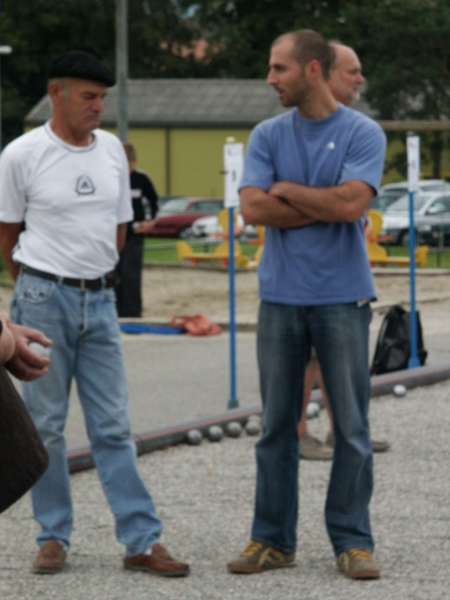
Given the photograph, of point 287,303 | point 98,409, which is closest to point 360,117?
point 287,303

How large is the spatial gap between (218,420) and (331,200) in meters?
4.22

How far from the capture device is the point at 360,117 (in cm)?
695

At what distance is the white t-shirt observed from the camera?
7.09 metres

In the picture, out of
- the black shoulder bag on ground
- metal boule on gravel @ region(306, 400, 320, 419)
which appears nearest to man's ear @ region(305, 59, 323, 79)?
metal boule on gravel @ region(306, 400, 320, 419)

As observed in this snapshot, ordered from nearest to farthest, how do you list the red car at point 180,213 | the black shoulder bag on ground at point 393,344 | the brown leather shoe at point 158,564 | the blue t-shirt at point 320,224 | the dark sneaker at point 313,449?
the blue t-shirt at point 320,224
the brown leather shoe at point 158,564
the dark sneaker at point 313,449
the black shoulder bag on ground at point 393,344
the red car at point 180,213

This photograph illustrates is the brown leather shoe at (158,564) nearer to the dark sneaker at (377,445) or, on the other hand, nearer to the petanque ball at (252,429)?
the dark sneaker at (377,445)

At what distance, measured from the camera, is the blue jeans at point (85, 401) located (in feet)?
23.3

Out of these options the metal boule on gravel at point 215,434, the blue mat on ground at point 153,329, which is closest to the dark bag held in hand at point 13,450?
the metal boule on gravel at point 215,434

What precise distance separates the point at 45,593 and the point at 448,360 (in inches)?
336

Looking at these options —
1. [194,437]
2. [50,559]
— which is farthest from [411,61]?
[50,559]

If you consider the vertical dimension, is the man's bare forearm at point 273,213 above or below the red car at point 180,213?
above

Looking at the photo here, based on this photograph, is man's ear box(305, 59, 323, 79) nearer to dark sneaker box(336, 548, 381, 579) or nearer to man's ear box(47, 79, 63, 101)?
man's ear box(47, 79, 63, 101)

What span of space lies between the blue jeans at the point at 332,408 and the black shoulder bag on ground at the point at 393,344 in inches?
238

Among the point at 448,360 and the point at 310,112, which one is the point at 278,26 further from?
the point at 310,112
